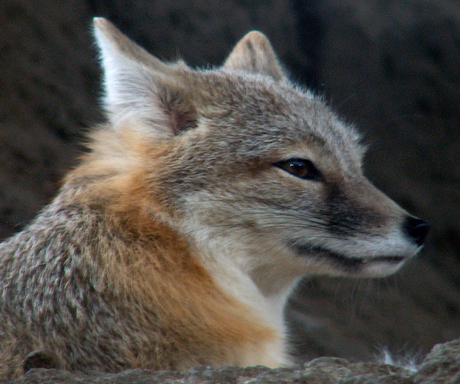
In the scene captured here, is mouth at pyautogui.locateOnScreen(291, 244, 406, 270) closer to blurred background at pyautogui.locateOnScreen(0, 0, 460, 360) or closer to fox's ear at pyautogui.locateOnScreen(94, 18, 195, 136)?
fox's ear at pyautogui.locateOnScreen(94, 18, 195, 136)

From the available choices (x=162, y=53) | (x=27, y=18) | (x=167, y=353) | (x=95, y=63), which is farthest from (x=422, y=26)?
(x=167, y=353)

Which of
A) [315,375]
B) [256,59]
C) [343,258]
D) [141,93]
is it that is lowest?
[315,375]

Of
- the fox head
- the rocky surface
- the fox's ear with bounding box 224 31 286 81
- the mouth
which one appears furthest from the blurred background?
the rocky surface

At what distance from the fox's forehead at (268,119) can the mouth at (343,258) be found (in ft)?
1.69

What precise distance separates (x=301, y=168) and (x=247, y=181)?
1.07 feet

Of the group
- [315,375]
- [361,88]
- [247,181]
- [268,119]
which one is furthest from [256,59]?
[361,88]

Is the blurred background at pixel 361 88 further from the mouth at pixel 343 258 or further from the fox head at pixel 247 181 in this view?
the mouth at pixel 343 258

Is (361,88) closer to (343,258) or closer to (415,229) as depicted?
(415,229)

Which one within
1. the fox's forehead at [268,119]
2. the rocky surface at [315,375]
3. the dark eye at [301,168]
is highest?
the fox's forehead at [268,119]

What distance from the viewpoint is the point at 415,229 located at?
125 inches

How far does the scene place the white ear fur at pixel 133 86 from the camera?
3.19 metres

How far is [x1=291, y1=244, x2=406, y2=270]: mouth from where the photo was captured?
10.3 ft

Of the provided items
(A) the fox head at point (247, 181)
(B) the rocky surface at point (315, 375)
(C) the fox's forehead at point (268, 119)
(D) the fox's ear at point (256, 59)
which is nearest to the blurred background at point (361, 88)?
(D) the fox's ear at point (256, 59)

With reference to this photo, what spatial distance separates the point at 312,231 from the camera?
3.15 m
